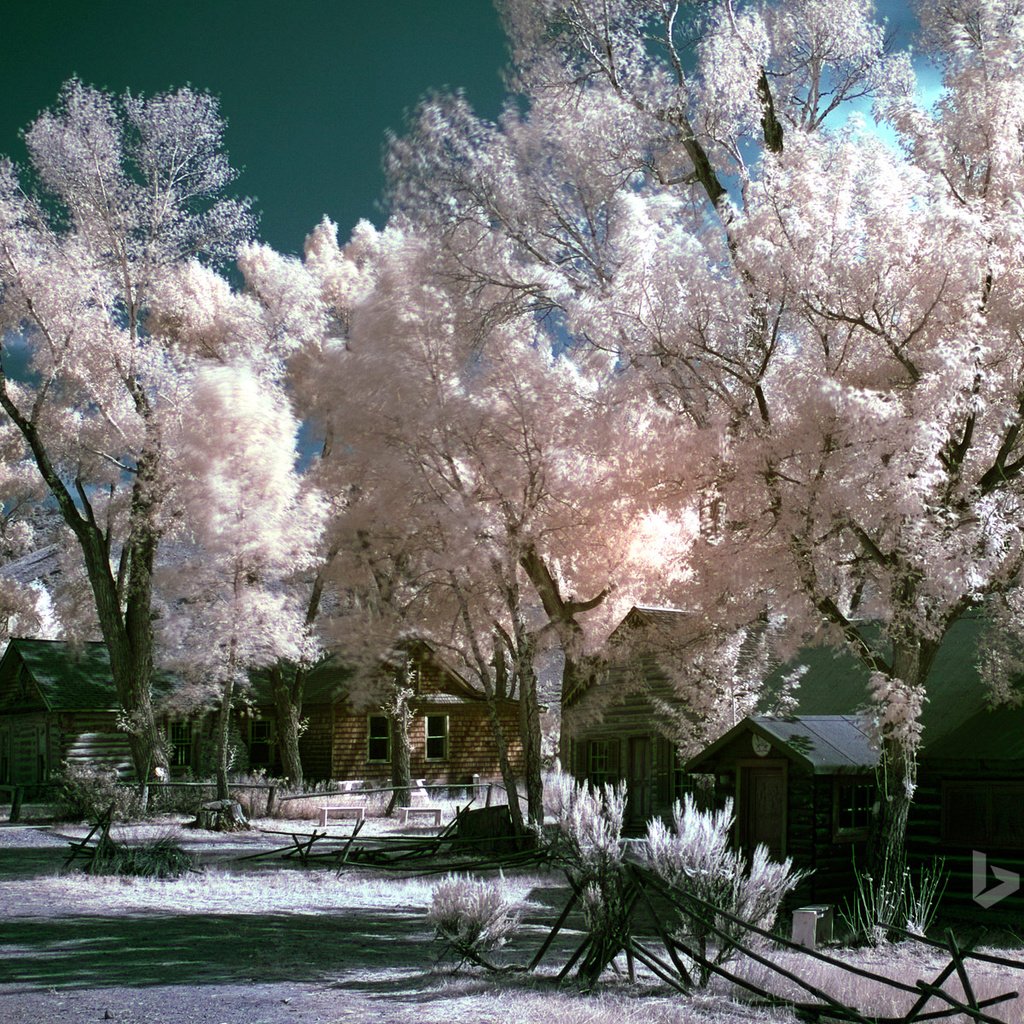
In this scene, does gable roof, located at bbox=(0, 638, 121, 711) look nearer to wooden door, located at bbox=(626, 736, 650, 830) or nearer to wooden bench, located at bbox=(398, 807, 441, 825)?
wooden bench, located at bbox=(398, 807, 441, 825)

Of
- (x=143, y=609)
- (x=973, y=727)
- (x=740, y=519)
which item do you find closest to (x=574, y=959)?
(x=740, y=519)

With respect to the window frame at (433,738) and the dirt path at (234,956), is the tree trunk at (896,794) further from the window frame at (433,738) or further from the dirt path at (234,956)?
the window frame at (433,738)

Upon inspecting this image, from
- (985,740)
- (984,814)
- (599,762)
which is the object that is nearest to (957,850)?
(984,814)

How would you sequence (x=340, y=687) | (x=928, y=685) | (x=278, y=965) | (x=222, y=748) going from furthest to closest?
(x=340, y=687), (x=222, y=748), (x=928, y=685), (x=278, y=965)

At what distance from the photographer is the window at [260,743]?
A: 128ft

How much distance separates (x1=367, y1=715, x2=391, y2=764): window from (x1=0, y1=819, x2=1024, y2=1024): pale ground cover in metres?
20.5

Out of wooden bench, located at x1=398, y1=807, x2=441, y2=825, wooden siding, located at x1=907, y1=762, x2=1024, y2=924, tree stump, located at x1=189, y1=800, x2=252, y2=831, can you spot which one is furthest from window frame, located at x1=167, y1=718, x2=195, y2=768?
wooden siding, located at x1=907, y1=762, x2=1024, y2=924

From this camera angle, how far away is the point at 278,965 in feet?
35.5

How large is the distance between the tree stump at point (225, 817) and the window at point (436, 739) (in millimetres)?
13188

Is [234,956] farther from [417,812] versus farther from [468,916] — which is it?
[417,812]

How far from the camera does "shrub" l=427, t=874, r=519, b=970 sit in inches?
423

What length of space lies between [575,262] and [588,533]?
206 inches

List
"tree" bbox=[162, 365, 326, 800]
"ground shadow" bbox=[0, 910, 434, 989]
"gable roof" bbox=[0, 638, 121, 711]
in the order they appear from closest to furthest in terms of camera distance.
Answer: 1. "ground shadow" bbox=[0, 910, 434, 989]
2. "tree" bbox=[162, 365, 326, 800]
3. "gable roof" bbox=[0, 638, 121, 711]

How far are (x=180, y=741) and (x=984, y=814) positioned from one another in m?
26.9
